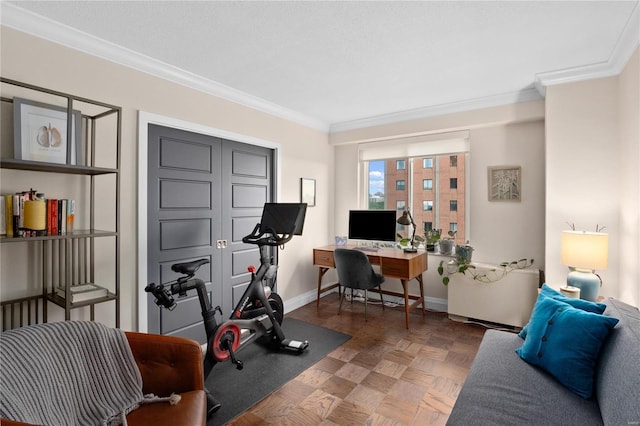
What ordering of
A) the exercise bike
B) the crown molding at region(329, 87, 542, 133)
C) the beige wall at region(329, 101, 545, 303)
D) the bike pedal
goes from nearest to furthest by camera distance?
the exercise bike → the bike pedal → the crown molding at region(329, 87, 542, 133) → the beige wall at region(329, 101, 545, 303)

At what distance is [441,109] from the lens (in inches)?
148

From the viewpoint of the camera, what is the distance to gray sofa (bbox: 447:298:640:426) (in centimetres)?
121

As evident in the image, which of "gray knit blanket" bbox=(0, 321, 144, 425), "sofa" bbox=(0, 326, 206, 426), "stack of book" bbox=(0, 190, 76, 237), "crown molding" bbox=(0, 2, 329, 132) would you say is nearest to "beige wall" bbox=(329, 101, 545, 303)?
"crown molding" bbox=(0, 2, 329, 132)

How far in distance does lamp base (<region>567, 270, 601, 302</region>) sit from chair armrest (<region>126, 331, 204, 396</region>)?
280 cm

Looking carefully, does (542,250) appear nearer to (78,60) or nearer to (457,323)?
(457,323)

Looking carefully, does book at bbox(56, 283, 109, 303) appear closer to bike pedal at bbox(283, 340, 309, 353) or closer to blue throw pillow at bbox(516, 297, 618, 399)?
bike pedal at bbox(283, 340, 309, 353)

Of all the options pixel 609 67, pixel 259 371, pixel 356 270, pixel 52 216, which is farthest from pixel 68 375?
pixel 609 67

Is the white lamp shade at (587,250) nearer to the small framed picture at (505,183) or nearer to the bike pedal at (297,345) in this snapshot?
the small framed picture at (505,183)

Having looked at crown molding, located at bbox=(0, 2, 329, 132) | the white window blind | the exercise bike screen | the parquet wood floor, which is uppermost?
crown molding, located at bbox=(0, 2, 329, 132)

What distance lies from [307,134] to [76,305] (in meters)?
3.19

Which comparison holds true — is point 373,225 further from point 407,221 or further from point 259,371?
point 259,371

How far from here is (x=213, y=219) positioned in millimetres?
3123

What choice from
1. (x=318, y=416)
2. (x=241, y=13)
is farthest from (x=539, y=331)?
(x=241, y=13)

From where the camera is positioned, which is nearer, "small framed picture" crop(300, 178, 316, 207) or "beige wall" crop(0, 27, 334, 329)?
"beige wall" crop(0, 27, 334, 329)
